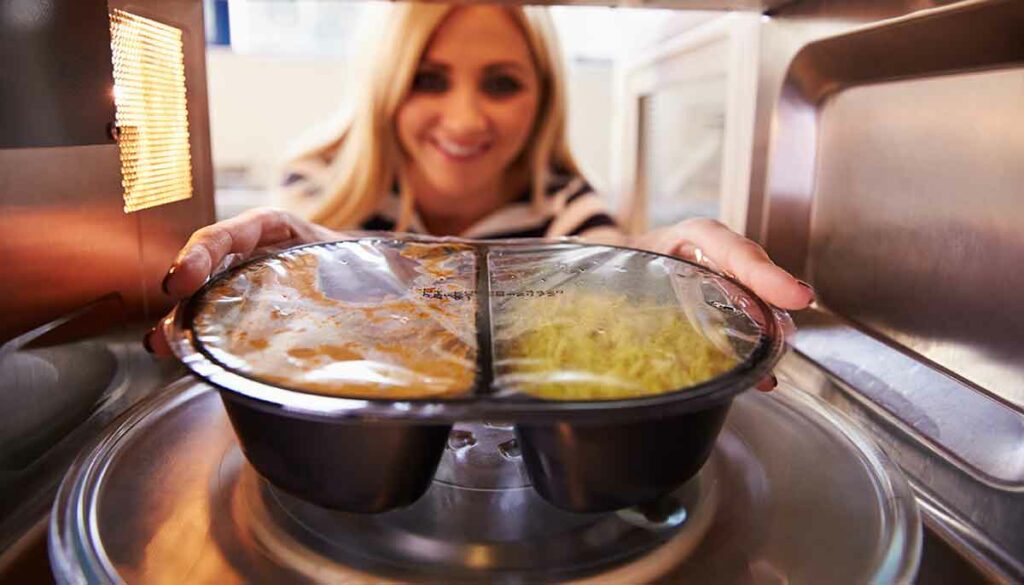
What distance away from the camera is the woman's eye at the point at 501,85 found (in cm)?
132

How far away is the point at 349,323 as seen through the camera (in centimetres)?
44

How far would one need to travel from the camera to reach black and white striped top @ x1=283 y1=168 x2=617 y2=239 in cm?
138

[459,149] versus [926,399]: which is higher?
[459,149]

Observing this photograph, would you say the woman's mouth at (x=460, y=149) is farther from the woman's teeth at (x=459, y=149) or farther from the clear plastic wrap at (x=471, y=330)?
the clear plastic wrap at (x=471, y=330)

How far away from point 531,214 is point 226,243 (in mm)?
931

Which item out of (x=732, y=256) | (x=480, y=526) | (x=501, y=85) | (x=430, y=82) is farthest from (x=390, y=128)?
(x=480, y=526)

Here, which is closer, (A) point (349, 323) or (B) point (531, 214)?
(A) point (349, 323)

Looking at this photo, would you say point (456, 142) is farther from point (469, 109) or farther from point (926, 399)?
point (926, 399)

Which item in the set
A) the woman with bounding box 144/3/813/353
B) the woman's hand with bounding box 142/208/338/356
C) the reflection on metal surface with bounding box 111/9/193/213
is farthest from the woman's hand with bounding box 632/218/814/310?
the woman with bounding box 144/3/813/353

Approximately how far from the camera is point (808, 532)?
0.45m

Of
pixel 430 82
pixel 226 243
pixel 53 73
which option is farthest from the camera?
pixel 430 82

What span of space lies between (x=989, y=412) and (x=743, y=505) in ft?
0.66

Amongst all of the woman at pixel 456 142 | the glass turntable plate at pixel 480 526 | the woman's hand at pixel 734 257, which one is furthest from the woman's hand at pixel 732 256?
the woman at pixel 456 142

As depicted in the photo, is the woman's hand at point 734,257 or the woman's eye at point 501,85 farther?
the woman's eye at point 501,85
